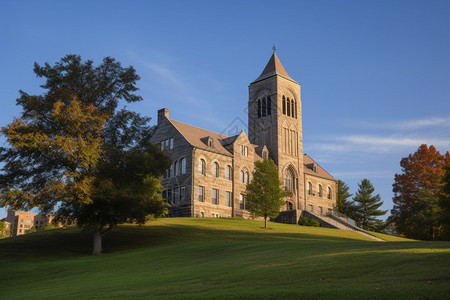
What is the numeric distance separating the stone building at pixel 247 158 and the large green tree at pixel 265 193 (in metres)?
8.23

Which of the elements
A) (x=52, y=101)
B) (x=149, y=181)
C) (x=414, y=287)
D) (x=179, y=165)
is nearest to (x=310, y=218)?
(x=179, y=165)

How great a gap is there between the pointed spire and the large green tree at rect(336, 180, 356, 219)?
2219 centimetres

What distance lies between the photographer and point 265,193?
4769 centimetres

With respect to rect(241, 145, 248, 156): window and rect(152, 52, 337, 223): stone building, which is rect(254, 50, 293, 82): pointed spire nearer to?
rect(152, 52, 337, 223): stone building

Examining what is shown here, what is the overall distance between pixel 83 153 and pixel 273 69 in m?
41.9

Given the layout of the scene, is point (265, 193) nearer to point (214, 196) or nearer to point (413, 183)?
point (214, 196)

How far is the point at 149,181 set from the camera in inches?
1492

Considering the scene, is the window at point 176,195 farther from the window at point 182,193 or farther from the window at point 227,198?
the window at point 227,198

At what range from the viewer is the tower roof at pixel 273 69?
67637 mm

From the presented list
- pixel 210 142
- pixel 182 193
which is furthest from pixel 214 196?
pixel 210 142

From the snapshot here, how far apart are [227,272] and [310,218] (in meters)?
45.1

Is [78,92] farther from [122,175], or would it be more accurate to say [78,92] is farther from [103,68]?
[122,175]

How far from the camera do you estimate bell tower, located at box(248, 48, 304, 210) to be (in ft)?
214

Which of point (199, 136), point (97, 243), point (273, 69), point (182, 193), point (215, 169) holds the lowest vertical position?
point (97, 243)
